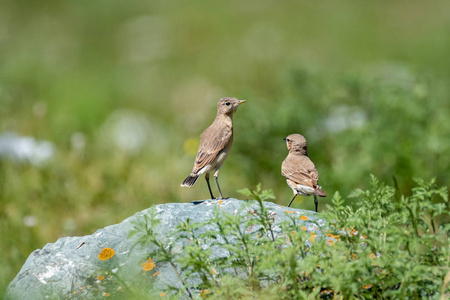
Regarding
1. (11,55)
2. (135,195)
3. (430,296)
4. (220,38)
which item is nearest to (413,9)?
(220,38)

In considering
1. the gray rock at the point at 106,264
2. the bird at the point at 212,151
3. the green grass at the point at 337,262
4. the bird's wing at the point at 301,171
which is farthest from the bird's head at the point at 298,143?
the green grass at the point at 337,262

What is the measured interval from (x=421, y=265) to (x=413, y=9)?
14.3 m

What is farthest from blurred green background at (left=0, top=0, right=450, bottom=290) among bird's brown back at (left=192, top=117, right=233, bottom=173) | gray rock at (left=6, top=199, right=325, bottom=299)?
bird's brown back at (left=192, top=117, right=233, bottom=173)

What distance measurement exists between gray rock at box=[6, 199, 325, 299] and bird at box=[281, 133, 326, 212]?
0.60m

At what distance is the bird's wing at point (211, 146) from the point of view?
5.54m

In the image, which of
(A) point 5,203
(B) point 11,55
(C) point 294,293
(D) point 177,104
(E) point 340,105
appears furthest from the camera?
(B) point 11,55

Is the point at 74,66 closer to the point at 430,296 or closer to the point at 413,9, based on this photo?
the point at 413,9

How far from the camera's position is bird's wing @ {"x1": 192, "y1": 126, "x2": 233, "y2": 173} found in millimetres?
5535

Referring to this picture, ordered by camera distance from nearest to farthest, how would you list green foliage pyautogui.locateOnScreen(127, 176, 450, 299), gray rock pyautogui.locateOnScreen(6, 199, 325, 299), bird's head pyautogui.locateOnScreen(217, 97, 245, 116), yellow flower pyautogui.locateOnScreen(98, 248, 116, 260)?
green foliage pyautogui.locateOnScreen(127, 176, 450, 299) → gray rock pyautogui.locateOnScreen(6, 199, 325, 299) → yellow flower pyautogui.locateOnScreen(98, 248, 116, 260) → bird's head pyautogui.locateOnScreen(217, 97, 245, 116)

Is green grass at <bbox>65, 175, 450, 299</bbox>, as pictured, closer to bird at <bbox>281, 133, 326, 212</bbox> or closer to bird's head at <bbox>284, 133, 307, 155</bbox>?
bird at <bbox>281, 133, 326, 212</bbox>

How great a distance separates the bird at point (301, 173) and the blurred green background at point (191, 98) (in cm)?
156

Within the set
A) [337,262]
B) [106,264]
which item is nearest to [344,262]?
[337,262]

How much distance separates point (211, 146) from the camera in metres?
5.55

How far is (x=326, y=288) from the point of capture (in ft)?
13.0
